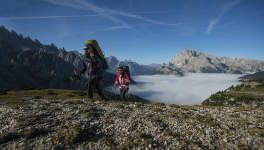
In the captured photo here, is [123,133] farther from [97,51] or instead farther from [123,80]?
[123,80]

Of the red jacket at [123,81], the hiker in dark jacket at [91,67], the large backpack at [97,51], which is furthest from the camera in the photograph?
the red jacket at [123,81]

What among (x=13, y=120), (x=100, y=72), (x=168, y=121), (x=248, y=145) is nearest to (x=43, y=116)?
(x=13, y=120)

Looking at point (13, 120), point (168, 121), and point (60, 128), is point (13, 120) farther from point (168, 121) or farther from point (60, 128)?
point (168, 121)

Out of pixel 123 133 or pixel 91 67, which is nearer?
pixel 123 133

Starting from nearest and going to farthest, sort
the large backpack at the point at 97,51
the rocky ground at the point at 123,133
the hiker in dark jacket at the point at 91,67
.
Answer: the rocky ground at the point at 123,133, the large backpack at the point at 97,51, the hiker in dark jacket at the point at 91,67

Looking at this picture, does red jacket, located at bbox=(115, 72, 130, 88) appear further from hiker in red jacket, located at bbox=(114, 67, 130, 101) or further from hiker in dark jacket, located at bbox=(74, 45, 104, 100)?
hiker in dark jacket, located at bbox=(74, 45, 104, 100)

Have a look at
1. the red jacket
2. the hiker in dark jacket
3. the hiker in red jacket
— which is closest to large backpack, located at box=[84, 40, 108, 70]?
the hiker in dark jacket

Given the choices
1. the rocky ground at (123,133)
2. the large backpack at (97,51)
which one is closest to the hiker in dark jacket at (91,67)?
the large backpack at (97,51)

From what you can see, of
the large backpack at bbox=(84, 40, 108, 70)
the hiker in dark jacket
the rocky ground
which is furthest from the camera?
the hiker in dark jacket

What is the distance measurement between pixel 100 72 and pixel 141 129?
9.40 m

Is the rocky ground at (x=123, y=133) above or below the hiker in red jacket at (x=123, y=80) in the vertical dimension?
below

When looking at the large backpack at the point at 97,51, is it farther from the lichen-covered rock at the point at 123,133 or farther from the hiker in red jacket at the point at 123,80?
the lichen-covered rock at the point at 123,133

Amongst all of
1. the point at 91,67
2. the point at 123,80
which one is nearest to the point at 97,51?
the point at 91,67

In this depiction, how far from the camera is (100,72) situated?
15625 mm
